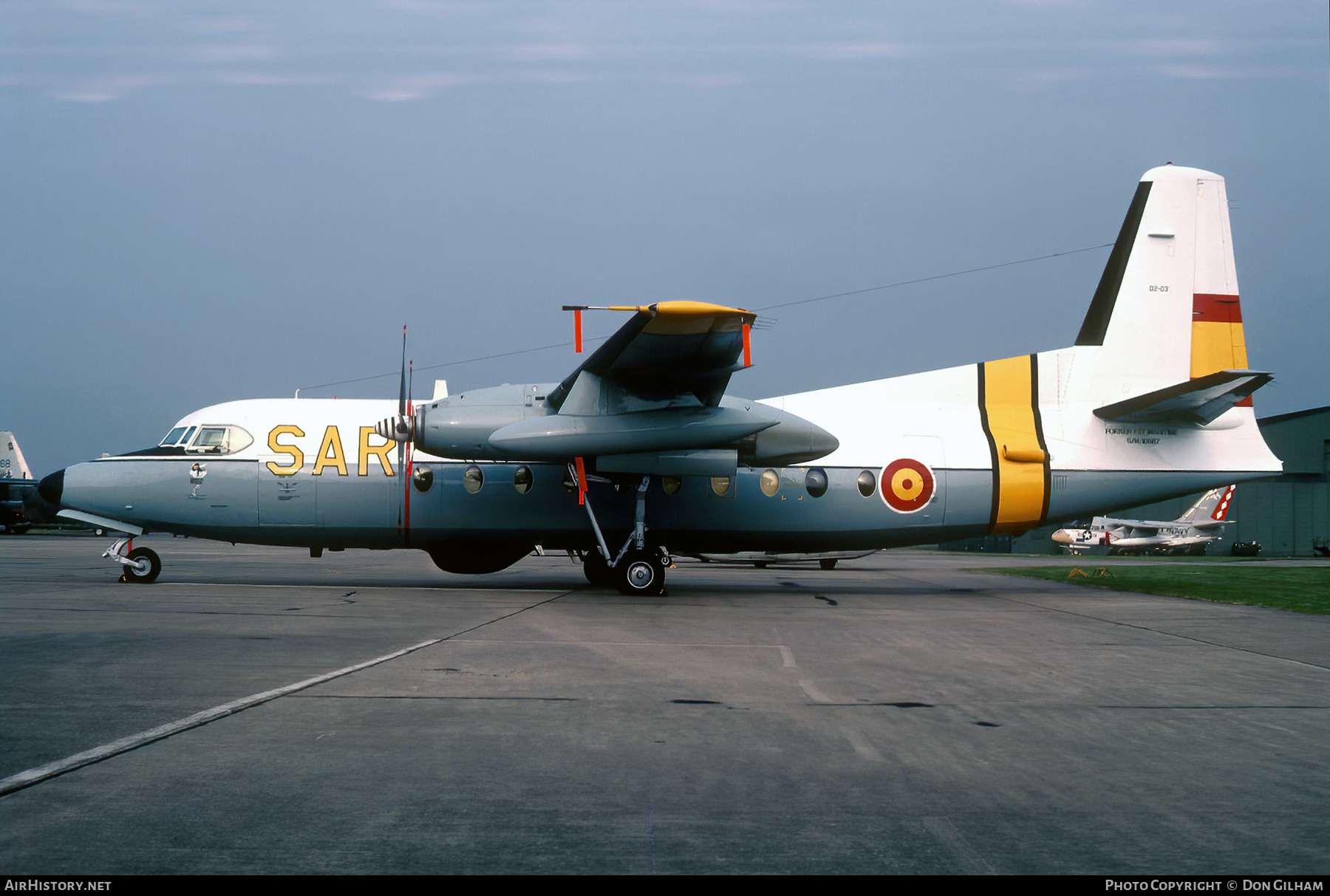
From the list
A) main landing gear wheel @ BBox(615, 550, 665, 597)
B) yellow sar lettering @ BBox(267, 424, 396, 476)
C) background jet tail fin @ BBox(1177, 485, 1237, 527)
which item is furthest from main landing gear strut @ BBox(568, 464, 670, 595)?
background jet tail fin @ BBox(1177, 485, 1237, 527)

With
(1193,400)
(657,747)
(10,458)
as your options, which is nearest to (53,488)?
(657,747)

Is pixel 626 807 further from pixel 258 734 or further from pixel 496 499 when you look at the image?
Result: pixel 496 499

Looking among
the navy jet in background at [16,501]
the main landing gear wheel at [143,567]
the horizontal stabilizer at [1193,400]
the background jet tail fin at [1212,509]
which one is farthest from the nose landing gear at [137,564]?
the background jet tail fin at [1212,509]

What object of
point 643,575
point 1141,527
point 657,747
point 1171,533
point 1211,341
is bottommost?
point 1171,533

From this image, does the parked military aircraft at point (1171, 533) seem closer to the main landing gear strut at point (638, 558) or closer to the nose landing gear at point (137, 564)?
the main landing gear strut at point (638, 558)

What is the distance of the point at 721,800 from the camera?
4156 mm

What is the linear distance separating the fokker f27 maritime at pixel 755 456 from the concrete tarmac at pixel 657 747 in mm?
4740

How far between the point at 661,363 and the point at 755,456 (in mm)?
2975

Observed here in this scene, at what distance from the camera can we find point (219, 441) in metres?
16.8

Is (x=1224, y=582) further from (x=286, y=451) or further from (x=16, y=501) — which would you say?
(x=16, y=501)

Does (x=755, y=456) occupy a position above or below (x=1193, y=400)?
below

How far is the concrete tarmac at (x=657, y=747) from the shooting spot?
3498 mm

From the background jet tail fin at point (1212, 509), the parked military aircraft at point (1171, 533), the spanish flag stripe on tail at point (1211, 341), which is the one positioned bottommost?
the parked military aircraft at point (1171, 533)

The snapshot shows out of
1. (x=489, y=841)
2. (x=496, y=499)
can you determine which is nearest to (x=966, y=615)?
(x=496, y=499)
